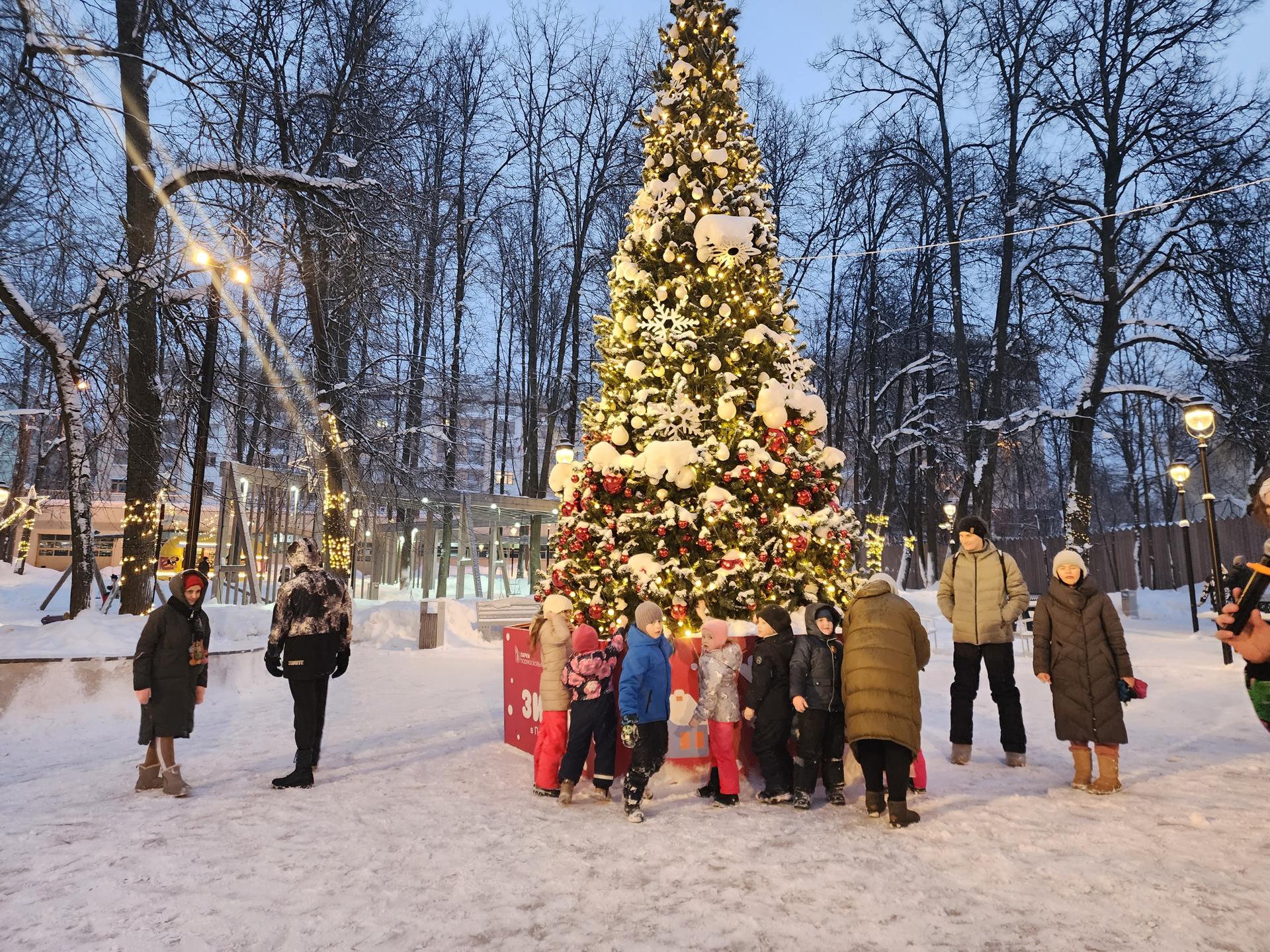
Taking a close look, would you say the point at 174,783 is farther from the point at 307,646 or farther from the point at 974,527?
the point at 974,527

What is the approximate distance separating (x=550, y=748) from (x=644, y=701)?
0.97 m

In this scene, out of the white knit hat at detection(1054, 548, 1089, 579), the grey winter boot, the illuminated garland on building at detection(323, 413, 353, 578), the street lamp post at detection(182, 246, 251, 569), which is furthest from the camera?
the illuminated garland on building at detection(323, 413, 353, 578)

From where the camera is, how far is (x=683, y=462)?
6.73m

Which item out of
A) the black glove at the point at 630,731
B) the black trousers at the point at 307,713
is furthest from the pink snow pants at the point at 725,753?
the black trousers at the point at 307,713

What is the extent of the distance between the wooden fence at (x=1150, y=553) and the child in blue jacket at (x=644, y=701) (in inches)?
683

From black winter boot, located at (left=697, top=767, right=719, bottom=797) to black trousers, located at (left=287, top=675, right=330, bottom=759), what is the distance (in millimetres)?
3112

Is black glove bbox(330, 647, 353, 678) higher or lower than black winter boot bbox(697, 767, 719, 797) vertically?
higher

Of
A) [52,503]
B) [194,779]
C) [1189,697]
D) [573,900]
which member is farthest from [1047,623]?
[52,503]

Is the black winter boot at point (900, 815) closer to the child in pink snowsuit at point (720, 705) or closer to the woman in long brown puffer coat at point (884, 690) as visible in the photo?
the woman in long brown puffer coat at point (884, 690)

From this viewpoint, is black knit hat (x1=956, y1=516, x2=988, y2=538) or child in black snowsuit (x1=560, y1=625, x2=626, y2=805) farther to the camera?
black knit hat (x1=956, y1=516, x2=988, y2=538)

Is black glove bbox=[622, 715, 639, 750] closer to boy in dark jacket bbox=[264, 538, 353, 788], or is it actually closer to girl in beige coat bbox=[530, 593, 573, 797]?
girl in beige coat bbox=[530, 593, 573, 797]

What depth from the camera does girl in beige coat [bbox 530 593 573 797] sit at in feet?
19.5

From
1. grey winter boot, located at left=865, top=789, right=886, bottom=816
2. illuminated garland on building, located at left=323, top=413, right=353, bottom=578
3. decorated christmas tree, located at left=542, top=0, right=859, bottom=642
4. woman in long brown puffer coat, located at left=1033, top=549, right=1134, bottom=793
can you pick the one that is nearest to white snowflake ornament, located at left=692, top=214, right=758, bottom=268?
decorated christmas tree, located at left=542, top=0, right=859, bottom=642

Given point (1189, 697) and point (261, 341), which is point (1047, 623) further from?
point (261, 341)
